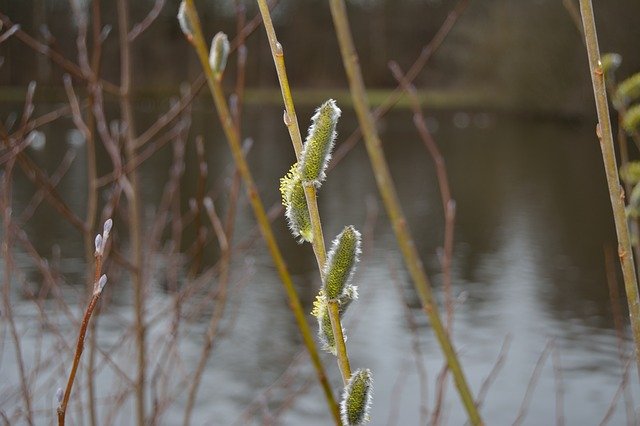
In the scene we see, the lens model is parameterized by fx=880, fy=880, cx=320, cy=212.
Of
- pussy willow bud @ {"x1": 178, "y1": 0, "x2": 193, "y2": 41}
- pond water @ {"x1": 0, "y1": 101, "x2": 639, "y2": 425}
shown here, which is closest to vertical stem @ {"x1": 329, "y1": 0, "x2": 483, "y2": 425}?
pussy willow bud @ {"x1": 178, "y1": 0, "x2": 193, "y2": 41}

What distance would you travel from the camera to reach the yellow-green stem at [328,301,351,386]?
70 centimetres

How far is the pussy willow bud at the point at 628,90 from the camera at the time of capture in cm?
184

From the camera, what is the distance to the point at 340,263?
71 cm

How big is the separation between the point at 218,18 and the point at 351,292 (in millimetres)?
38011

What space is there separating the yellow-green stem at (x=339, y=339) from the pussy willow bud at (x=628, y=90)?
4.31 feet

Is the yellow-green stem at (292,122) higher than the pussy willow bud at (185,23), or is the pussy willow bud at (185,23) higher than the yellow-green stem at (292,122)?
the pussy willow bud at (185,23)

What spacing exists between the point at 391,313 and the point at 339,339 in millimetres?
9548

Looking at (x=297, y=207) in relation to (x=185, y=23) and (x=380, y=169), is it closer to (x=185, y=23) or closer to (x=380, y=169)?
(x=380, y=169)

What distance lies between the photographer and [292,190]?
2.46ft

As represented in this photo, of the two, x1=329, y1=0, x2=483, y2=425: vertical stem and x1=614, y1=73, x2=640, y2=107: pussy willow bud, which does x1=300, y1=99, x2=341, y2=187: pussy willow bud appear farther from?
x1=614, y1=73, x2=640, y2=107: pussy willow bud

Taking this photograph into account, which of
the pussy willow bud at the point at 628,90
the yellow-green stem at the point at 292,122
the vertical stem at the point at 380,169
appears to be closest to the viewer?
the vertical stem at the point at 380,169

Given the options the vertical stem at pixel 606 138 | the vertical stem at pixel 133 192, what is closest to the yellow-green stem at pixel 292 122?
the vertical stem at pixel 606 138

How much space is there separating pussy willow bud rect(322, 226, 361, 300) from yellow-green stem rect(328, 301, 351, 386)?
1 cm

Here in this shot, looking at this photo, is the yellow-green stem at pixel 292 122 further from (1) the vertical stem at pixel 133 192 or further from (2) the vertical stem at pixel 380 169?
(1) the vertical stem at pixel 133 192
